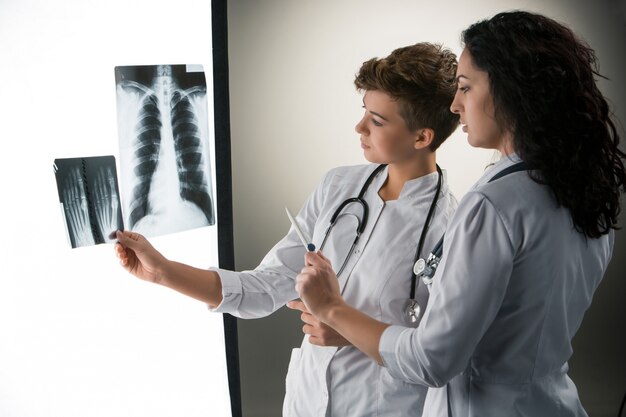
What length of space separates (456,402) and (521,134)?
400mm

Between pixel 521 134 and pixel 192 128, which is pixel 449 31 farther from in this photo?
pixel 521 134

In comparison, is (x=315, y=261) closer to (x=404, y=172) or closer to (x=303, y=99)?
(x=404, y=172)

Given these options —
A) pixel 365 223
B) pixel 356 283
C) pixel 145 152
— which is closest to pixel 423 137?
pixel 365 223

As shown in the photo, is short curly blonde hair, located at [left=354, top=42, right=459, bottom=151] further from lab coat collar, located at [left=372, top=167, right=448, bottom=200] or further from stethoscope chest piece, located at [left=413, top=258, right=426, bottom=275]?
stethoscope chest piece, located at [left=413, top=258, right=426, bottom=275]

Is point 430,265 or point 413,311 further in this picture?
point 413,311

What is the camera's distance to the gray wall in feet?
8.09

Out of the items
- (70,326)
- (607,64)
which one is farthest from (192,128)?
(607,64)

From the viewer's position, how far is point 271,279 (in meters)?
1.37

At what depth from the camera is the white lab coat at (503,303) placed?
0.88 m

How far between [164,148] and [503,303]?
27.8 inches

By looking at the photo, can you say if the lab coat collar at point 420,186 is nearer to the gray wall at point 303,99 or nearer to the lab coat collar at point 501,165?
the lab coat collar at point 501,165

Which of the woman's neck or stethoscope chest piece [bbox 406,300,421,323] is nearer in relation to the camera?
stethoscope chest piece [bbox 406,300,421,323]

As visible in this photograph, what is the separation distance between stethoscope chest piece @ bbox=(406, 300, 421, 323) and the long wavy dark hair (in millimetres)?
350

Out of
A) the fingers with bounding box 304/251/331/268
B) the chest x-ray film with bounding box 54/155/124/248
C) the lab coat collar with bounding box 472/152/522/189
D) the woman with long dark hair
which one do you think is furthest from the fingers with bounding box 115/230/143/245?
the lab coat collar with bounding box 472/152/522/189
